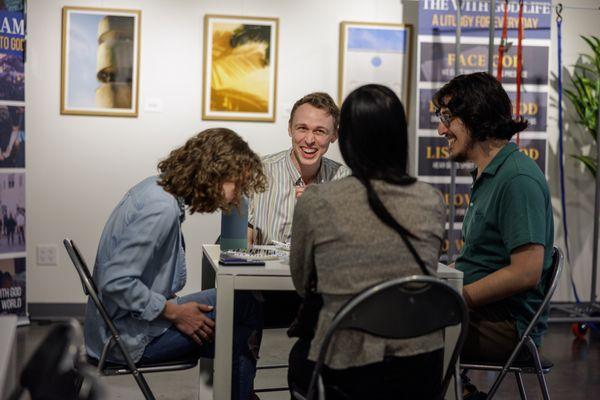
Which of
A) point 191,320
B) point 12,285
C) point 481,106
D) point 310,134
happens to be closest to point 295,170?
point 310,134

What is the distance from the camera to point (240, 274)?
231 centimetres

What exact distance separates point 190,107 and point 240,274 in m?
3.13

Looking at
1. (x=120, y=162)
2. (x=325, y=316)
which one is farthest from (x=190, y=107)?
(x=325, y=316)

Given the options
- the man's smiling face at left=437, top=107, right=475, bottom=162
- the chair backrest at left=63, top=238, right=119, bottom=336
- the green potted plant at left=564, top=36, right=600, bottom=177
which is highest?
the green potted plant at left=564, top=36, right=600, bottom=177

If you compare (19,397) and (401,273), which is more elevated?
(401,273)

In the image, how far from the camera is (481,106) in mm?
2656

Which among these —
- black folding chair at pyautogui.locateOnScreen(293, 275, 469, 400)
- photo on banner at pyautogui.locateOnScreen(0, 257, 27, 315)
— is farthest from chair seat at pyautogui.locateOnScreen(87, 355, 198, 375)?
photo on banner at pyautogui.locateOnScreen(0, 257, 27, 315)

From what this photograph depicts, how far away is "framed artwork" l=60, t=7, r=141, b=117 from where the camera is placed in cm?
514

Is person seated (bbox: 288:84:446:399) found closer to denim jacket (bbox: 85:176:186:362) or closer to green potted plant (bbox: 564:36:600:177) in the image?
denim jacket (bbox: 85:176:186:362)

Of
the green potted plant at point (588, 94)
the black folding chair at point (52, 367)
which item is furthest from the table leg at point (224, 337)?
the green potted plant at point (588, 94)

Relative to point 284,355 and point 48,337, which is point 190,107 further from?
point 48,337

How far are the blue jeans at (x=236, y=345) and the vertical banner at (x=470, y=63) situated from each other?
2.81 m

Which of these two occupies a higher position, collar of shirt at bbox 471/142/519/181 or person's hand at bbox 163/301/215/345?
collar of shirt at bbox 471/142/519/181

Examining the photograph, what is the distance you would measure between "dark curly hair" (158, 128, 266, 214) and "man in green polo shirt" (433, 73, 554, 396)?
0.73m
